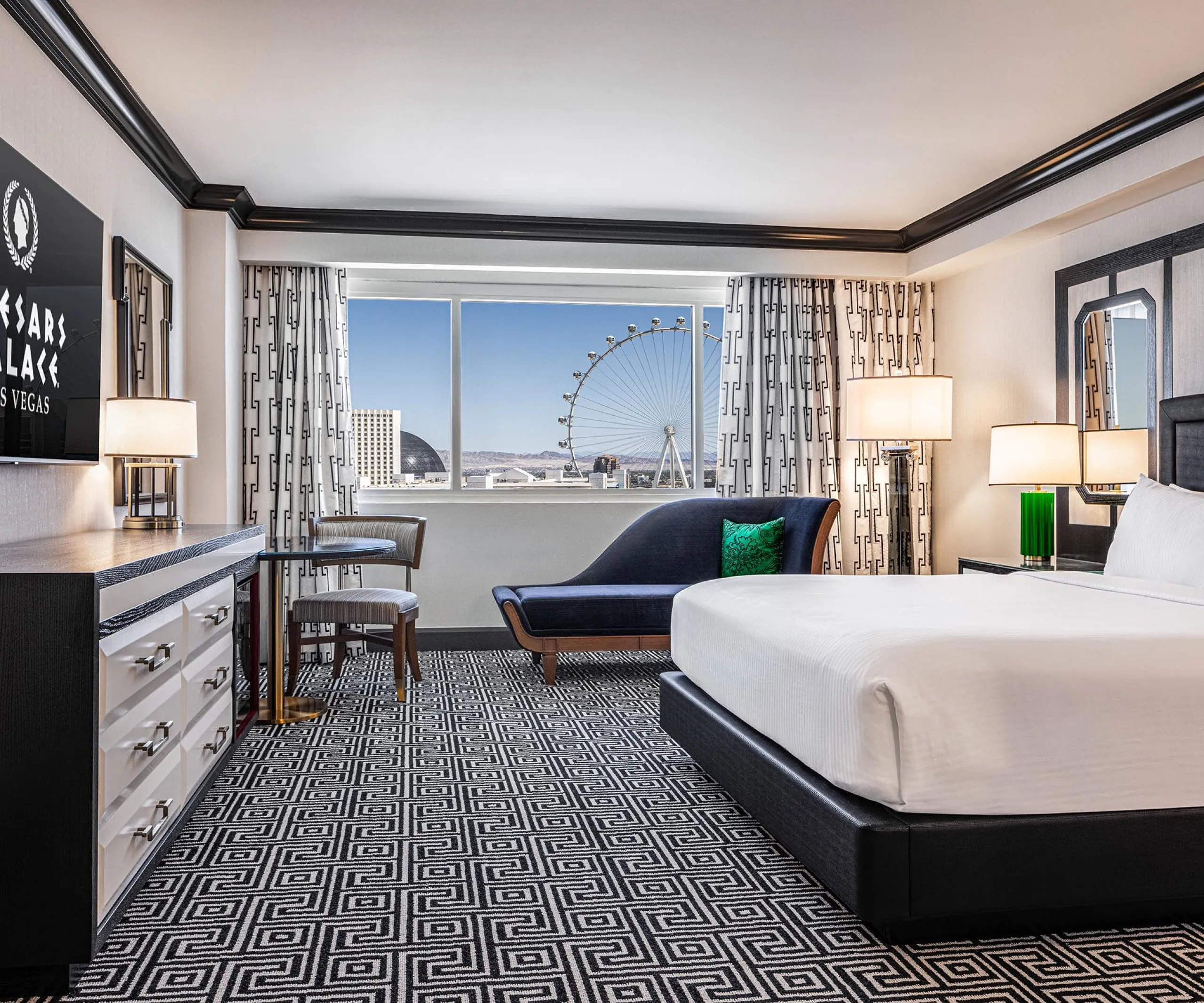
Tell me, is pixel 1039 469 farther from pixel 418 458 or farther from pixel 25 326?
pixel 25 326

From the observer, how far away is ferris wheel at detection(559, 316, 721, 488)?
6352mm

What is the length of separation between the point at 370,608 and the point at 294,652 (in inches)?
15.8

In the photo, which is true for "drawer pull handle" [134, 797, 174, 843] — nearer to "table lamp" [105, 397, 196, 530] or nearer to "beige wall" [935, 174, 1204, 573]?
"table lamp" [105, 397, 196, 530]

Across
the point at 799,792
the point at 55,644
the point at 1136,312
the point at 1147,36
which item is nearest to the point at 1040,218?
the point at 1136,312

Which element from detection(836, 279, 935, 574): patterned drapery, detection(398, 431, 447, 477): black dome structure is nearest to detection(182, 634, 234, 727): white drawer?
detection(398, 431, 447, 477): black dome structure

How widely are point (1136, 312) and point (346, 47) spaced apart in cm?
353

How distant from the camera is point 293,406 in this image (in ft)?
18.8

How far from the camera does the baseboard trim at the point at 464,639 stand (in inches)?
236

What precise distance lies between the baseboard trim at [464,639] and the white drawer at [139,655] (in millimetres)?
3349

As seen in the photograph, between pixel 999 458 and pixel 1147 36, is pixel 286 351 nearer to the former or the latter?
pixel 999 458

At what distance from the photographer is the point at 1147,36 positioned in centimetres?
333

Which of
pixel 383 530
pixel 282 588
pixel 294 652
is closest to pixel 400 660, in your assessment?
pixel 294 652

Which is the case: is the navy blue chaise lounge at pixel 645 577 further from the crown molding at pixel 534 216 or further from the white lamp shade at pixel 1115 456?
the crown molding at pixel 534 216

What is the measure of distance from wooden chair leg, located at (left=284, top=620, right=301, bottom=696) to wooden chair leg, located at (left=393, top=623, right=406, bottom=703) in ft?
1.40
